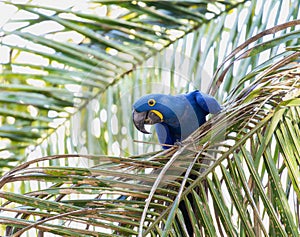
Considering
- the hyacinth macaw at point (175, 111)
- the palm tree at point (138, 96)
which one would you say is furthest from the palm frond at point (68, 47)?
the hyacinth macaw at point (175, 111)

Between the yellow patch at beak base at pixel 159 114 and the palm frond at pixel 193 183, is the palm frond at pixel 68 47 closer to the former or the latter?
the yellow patch at beak base at pixel 159 114

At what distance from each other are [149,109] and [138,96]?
197 mm

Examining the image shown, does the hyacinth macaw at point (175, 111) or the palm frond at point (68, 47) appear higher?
the palm frond at point (68, 47)

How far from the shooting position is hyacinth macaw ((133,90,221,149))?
1319 mm

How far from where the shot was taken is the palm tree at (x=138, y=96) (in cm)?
93

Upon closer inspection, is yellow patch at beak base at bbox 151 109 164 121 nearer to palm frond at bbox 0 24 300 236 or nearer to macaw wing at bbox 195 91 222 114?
macaw wing at bbox 195 91 222 114

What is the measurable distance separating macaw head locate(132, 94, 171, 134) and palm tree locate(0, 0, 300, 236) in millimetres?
37

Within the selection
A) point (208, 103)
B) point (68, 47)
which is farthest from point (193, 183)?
point (68, 47)

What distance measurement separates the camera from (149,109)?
1333 millimetres

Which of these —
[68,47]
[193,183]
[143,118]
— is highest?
[68,47]

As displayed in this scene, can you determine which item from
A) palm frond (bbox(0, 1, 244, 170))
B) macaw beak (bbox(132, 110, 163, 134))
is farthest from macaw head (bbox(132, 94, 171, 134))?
palm frond (bbox(0, 1, 244, 170))

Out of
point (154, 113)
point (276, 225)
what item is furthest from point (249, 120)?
point (154, 113)

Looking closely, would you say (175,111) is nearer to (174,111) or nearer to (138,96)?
(174,111)

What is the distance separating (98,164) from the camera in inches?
39.6
